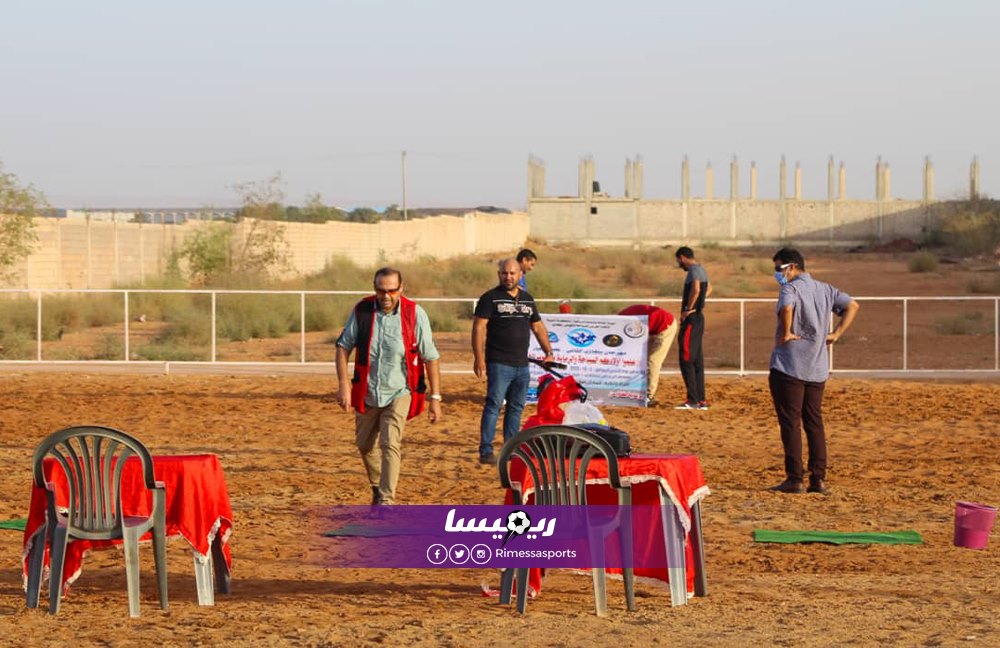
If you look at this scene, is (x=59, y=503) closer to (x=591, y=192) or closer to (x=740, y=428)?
(x=740, y=428)

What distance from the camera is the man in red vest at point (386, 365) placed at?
33.1 ft

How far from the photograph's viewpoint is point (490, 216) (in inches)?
3418

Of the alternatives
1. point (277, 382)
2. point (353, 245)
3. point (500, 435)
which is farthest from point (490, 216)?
point (500, 435)

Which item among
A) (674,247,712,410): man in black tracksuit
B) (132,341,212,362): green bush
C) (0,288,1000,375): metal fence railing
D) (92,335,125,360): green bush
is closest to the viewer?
(674,247,712,410): man in black tracksuit

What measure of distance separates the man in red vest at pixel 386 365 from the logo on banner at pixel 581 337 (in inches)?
321

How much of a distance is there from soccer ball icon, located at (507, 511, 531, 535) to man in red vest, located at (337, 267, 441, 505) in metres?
2.91

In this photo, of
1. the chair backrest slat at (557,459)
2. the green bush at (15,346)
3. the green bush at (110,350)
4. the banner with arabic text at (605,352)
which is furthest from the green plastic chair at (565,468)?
the green bush at (15,346)

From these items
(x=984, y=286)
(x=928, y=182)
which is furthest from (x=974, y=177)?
(x=984, y=286)

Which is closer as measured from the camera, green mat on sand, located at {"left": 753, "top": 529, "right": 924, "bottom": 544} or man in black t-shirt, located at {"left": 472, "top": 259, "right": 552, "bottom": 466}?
green mat on sand, located at {"left": 753, "top": 529, "right": 924, "bottom": 544}

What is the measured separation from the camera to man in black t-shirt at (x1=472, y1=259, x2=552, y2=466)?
41.3ft

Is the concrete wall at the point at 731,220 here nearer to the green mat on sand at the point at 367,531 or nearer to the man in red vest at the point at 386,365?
the man in red vest at the point at 386,365

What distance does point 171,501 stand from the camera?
25.3ft

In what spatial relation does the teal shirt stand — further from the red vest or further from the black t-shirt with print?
the black t-shirt with print

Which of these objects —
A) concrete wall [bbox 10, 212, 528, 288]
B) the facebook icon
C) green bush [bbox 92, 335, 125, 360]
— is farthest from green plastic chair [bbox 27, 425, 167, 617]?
concrete wall [bbox 10, 212, 528, 288]
